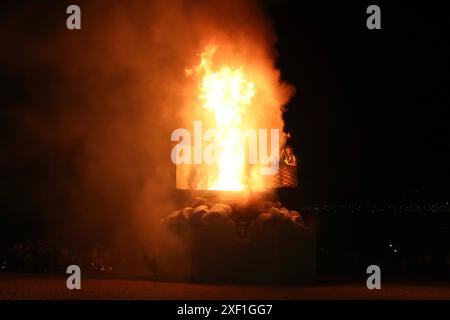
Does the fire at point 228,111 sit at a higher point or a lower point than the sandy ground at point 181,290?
higher

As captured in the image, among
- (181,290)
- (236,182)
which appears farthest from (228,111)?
(181,290)

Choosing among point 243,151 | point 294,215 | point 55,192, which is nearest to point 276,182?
point 243,151

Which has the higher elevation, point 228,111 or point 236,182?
point 228,111

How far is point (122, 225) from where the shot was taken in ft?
72.1

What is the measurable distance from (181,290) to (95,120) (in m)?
9.70

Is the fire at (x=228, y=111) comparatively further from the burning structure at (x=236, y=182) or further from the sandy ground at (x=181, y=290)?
the sandy ground at (x=181, y=290)

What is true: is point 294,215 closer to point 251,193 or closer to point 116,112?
point 251,193

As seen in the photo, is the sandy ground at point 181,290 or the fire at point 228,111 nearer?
the sandy ground at point 181,290

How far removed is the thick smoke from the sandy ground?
5.28m

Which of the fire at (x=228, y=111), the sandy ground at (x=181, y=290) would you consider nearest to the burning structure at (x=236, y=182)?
the fire at (x=228, y=111)

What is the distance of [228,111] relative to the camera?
18.2 m

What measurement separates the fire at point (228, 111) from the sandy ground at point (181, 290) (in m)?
3.64

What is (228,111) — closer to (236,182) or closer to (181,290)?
(236,182)

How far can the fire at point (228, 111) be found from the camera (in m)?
18.1
